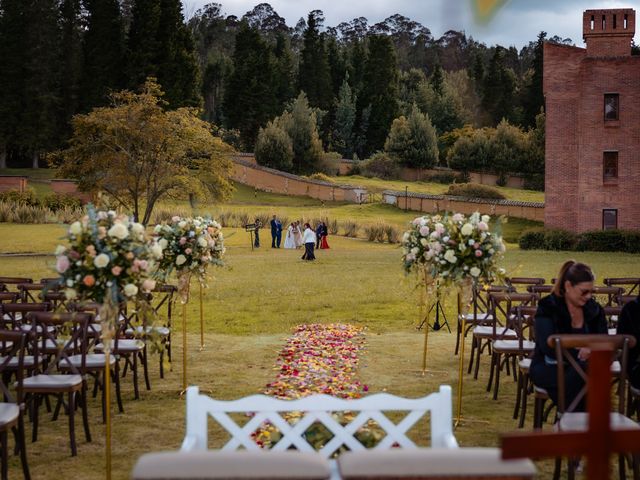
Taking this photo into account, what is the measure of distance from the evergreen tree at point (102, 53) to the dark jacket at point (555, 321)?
211ft

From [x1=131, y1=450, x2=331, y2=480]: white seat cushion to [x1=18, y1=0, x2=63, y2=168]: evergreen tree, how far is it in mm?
69288

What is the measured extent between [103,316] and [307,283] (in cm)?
1837

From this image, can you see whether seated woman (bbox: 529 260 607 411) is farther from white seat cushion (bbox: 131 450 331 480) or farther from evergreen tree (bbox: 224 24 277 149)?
evergreen tree (bbox: 224 24 277 149)

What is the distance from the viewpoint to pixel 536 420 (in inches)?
286

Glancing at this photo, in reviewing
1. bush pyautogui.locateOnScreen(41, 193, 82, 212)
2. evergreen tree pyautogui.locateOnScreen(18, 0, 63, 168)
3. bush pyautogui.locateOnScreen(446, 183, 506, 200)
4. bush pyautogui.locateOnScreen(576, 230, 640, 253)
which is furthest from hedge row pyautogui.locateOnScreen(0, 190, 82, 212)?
bush pyautogui.locateOnScreen(446, 183, 506, 200)

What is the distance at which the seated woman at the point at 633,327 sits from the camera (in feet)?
23.3

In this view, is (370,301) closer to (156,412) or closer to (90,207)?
(156,412)

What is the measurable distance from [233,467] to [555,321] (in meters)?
4.75

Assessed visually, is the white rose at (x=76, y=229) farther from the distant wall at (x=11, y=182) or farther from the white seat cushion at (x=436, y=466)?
the distant wall at (x=11, y=182)

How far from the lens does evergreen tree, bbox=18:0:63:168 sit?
69.1m

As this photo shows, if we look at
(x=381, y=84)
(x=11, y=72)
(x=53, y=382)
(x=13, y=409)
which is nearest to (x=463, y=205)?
(x=381, y=84)

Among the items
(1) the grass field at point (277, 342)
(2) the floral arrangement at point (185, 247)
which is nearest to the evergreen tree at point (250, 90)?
(1) the grass field at point (277, 342)

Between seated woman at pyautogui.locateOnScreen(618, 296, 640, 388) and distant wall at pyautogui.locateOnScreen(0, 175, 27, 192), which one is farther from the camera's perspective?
distant wall at pyautogui.locateOnScreen(0, 175, 27, 192)

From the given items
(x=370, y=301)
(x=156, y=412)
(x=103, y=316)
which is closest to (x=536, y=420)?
(x=103, y=316)
